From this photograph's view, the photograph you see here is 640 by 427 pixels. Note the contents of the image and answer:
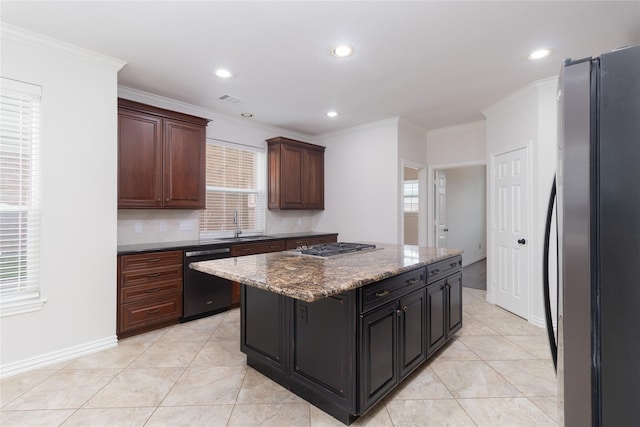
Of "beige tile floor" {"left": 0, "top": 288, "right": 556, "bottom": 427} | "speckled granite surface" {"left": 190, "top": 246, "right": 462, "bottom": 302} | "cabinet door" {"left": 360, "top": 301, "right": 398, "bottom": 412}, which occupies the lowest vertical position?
"beige tile floor" {"left": 0, "top": 288, "right": 556, "bottom": 427}

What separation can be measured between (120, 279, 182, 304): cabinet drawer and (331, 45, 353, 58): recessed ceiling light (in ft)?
9.51

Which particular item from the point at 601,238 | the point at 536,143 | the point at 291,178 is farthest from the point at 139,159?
the point at 536,143

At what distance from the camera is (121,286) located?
10.1ft

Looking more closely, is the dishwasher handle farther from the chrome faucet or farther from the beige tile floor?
the beige tile floor

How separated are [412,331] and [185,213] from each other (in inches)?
128

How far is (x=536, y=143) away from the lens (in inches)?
137

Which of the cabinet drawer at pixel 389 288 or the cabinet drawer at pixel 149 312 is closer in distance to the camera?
the cabinet drawer at pixel 389 288

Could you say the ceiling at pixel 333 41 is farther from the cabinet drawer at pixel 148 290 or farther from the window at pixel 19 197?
the cabinet drawer at pixel 148 290

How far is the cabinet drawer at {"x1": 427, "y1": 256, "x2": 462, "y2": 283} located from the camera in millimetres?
2545

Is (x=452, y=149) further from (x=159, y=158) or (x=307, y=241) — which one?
(x=159, y=158)

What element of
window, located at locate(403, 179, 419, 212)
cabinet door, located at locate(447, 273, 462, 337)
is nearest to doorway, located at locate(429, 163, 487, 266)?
window, located at locate(403, 179, 419, 212)

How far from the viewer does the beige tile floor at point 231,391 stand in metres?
1.92

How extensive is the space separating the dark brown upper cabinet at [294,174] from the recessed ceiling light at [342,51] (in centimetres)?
236

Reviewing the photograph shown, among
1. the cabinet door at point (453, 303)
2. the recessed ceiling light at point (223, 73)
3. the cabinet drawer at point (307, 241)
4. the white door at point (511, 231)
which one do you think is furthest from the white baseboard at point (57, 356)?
the white door at point (511, 231)
